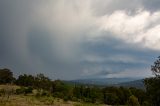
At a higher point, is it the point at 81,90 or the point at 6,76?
the point at 6,76

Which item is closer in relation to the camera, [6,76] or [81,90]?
[81,90]

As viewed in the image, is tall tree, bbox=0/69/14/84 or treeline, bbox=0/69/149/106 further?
tall tree, bbox=0/69/14/84

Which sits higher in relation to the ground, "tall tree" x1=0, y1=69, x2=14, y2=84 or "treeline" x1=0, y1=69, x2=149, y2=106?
Answer: "tall tree" x1=0, y1=69, x2=14, y2=84

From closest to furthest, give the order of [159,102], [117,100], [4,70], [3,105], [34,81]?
[3,105], [159,102], [117,100], [34,81], [4,70]

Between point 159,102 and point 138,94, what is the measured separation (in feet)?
274

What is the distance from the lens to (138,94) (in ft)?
511

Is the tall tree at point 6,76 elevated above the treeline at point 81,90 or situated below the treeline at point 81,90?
above

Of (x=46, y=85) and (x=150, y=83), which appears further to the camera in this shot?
(x=46, y=85)

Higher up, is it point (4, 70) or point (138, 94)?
point (4, 70)

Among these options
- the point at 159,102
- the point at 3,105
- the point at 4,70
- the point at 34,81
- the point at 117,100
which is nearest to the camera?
the point at 3,105

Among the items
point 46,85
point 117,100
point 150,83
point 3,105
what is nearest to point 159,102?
point 150,83

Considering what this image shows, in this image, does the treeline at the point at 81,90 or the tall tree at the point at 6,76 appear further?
the tall tree at the point at 6,76

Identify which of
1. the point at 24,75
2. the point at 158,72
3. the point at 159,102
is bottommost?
the point at 159,102

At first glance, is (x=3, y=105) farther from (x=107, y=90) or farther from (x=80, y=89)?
(x=107, y=90)
